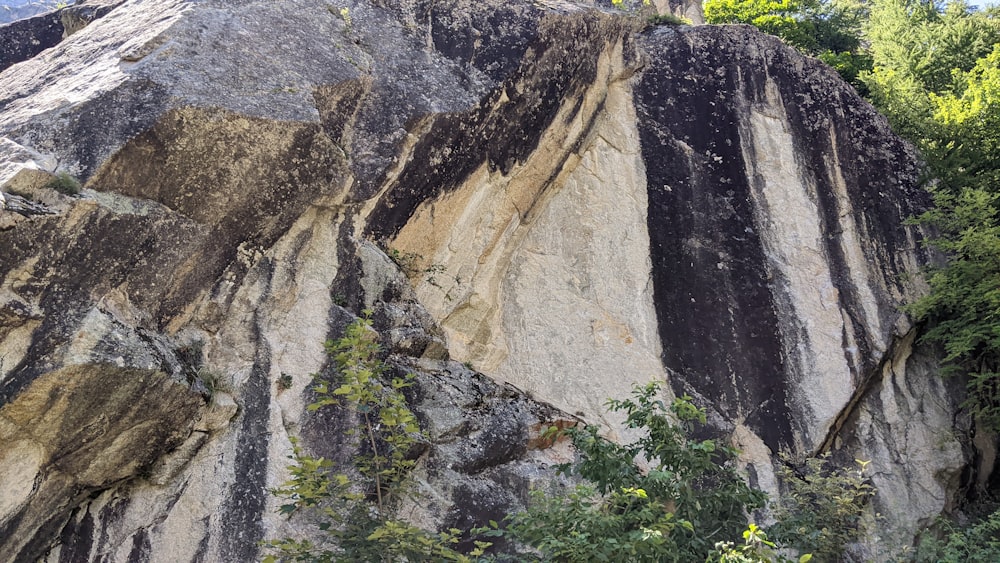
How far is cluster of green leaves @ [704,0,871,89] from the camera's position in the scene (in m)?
17.2

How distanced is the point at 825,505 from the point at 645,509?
4.51 m

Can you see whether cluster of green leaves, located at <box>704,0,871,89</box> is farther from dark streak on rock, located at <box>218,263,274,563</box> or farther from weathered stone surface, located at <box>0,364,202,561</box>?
weathered stone surface, located at <box>0,364,202,561</box>

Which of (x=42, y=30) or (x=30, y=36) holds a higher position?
(x=42, y=30)

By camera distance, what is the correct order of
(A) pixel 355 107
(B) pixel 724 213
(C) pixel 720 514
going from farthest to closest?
(B) pixel 724 213 → (A) pixel 355 107 → (C) pixel 720 514

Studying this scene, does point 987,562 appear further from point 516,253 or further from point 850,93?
point 850,93

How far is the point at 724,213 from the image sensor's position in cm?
1170

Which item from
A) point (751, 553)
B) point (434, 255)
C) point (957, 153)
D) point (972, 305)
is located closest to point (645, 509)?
point (751, 553)

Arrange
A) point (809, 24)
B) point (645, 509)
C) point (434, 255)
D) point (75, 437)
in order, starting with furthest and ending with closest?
1. point (809, 24)
2. point (434, 255)
3. point (75, 437)
4. point (645, 509)

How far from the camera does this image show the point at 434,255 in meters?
10.9

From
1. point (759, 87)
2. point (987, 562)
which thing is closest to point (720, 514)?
point (987, 562)

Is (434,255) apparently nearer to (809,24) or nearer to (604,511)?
(604,511)

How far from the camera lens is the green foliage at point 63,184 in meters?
7.97

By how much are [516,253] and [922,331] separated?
5.39m

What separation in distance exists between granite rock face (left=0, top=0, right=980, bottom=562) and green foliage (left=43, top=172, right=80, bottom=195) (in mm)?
109
